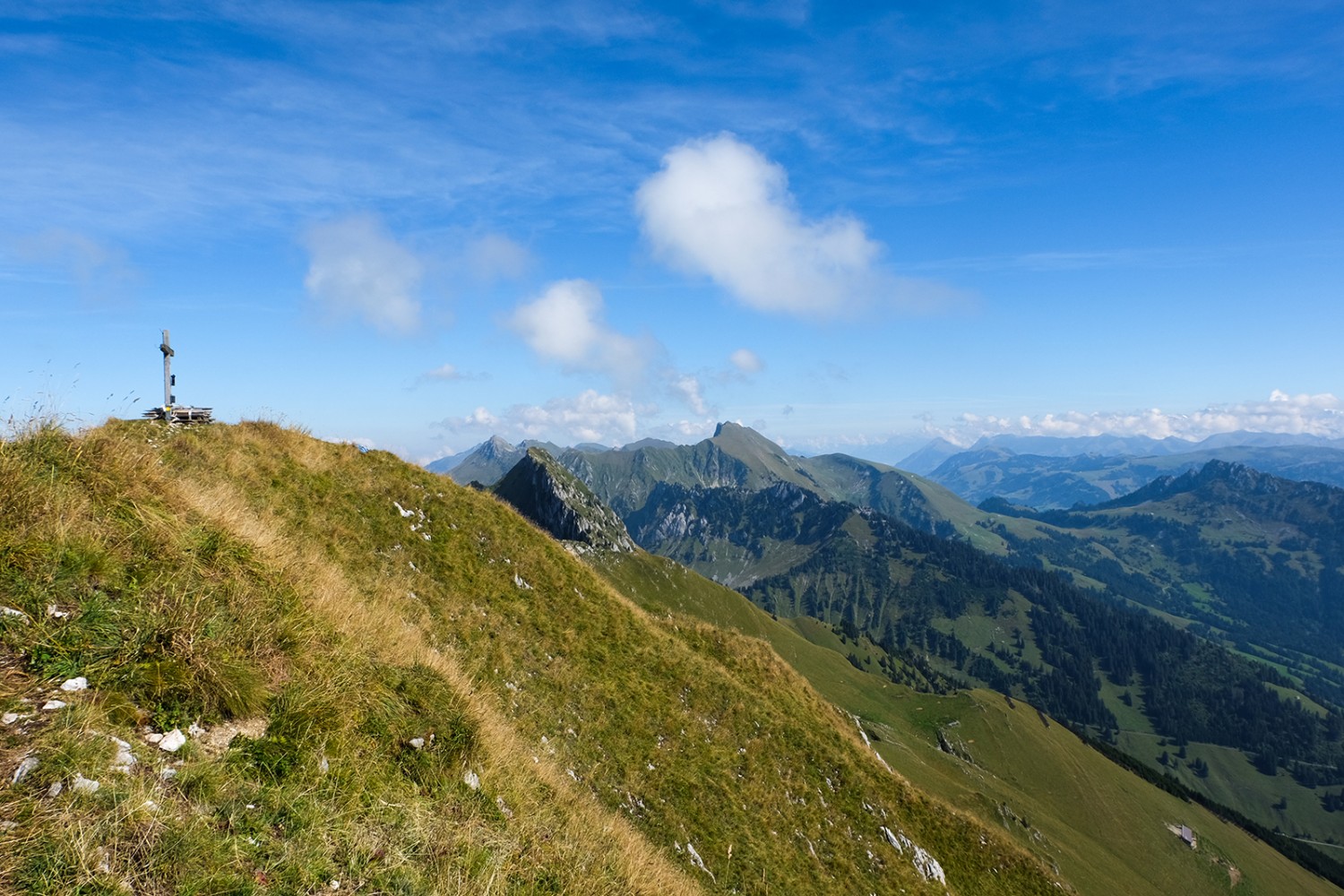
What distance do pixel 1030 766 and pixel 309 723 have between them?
193m

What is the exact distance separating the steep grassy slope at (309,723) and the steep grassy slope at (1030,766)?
86.8 meters

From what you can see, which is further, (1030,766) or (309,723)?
(1030,766)

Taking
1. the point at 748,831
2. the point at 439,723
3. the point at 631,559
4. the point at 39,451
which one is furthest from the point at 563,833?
the point at 631,559

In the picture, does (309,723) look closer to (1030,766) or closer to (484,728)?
(484,728)

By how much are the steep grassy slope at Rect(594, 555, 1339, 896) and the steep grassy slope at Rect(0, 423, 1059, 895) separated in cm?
8684

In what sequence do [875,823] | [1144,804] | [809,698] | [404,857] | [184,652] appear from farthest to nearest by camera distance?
[1144,804] → [809,698] → [875,823] → [184,652] → [404,857]

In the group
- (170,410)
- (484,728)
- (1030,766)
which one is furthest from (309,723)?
(1030,766)

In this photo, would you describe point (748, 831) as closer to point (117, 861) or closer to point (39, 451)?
point (117, 861)

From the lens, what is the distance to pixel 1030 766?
6097 inches

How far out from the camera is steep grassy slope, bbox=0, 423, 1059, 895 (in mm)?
6570

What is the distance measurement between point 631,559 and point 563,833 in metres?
164

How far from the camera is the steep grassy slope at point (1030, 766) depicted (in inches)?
4633

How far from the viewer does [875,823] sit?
94.7 feet

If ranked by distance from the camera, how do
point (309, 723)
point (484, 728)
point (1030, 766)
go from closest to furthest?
point (309, 723) → point (484, 728) → point (1030, 766)
